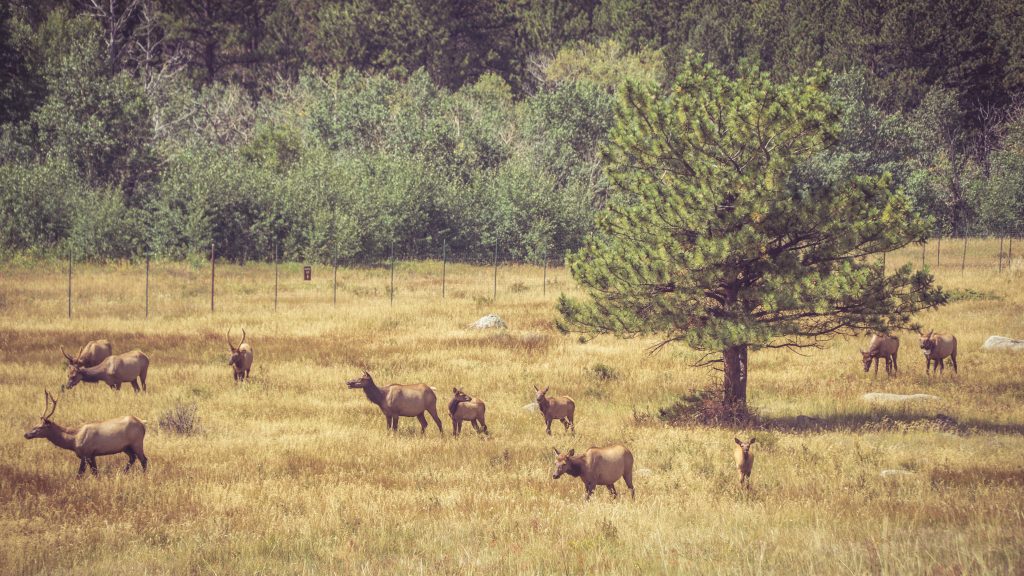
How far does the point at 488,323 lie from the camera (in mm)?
37375

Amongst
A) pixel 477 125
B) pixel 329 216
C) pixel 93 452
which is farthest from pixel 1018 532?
pixel 477 125

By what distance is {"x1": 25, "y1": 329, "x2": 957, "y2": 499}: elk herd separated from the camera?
14.6 m

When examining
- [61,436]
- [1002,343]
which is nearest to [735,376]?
[61,436]

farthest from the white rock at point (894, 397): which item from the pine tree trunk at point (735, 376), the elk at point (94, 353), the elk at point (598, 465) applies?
the elk at point (94, 353)

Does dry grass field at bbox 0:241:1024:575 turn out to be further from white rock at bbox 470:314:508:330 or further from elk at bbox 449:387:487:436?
white rock at bbox 470:314:508:330

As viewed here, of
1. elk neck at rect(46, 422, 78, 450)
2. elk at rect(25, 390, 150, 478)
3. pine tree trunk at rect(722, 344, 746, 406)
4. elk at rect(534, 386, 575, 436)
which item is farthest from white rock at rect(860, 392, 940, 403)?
elk neck at rect(46, 422, 78, 450)

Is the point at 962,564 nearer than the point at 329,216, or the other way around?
the point at 962,564

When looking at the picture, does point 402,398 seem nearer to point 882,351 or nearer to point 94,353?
point 94,353

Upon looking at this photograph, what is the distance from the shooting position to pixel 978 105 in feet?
303

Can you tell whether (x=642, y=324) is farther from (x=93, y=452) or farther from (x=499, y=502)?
(x=93, y=452)

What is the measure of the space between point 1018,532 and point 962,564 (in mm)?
2283

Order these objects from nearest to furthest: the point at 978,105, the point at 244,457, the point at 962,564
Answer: the point at 962,564 → the point at 244,457 → the point at 978,105

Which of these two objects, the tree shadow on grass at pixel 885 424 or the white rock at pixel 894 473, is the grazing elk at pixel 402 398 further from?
the white rock at pixel 894 473

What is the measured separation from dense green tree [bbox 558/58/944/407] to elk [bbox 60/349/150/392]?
407 inches
